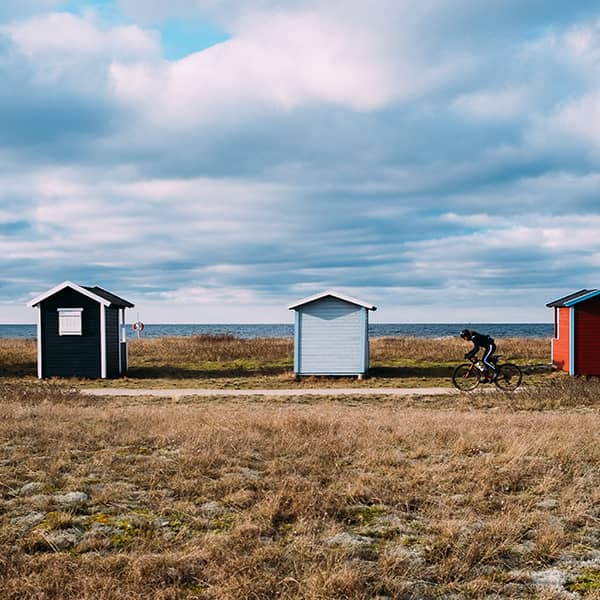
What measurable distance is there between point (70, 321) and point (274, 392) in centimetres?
966

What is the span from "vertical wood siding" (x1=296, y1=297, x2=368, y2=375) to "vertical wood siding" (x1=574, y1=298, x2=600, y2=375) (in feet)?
24.3

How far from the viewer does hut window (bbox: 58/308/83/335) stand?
25.7 meters

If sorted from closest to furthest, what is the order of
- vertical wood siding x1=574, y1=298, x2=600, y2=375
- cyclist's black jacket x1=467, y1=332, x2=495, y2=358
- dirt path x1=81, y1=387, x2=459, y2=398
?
dirt path x1=81, y1=387, x2=459, y2=398
cyclist's black jacket x1=467, y1=332, x2=495, y2=358
vertical wood siding x1=574, y1=298, x2=600, y2=375

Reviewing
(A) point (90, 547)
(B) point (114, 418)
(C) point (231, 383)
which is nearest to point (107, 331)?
(C) point (231, 383)

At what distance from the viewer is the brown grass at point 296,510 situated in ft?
15.3

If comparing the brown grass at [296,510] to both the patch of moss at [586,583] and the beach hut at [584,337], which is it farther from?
the beach hut at [584,337]

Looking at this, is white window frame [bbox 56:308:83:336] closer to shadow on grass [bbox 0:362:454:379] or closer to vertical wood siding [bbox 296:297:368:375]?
shadow on grass [bbox 0:362:454:379]

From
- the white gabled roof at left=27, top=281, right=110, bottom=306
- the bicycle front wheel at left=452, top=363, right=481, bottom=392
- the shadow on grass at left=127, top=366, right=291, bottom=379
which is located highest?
the white gabled roof at left=27, top=281, right=110, bottom=306

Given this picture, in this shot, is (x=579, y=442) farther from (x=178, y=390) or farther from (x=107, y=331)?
(x=107, y=331)

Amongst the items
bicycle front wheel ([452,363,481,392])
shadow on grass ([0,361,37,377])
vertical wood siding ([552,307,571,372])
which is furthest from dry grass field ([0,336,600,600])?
shadow on grass ([0,361,37,377])

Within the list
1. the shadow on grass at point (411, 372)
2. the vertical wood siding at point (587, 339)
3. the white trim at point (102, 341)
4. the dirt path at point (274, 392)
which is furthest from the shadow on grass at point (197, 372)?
the vertical wood siding at point (587, 339)

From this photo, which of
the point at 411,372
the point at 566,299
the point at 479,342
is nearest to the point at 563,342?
the point at 566,299

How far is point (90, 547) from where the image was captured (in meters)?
5.27

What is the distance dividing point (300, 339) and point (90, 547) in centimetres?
2017
